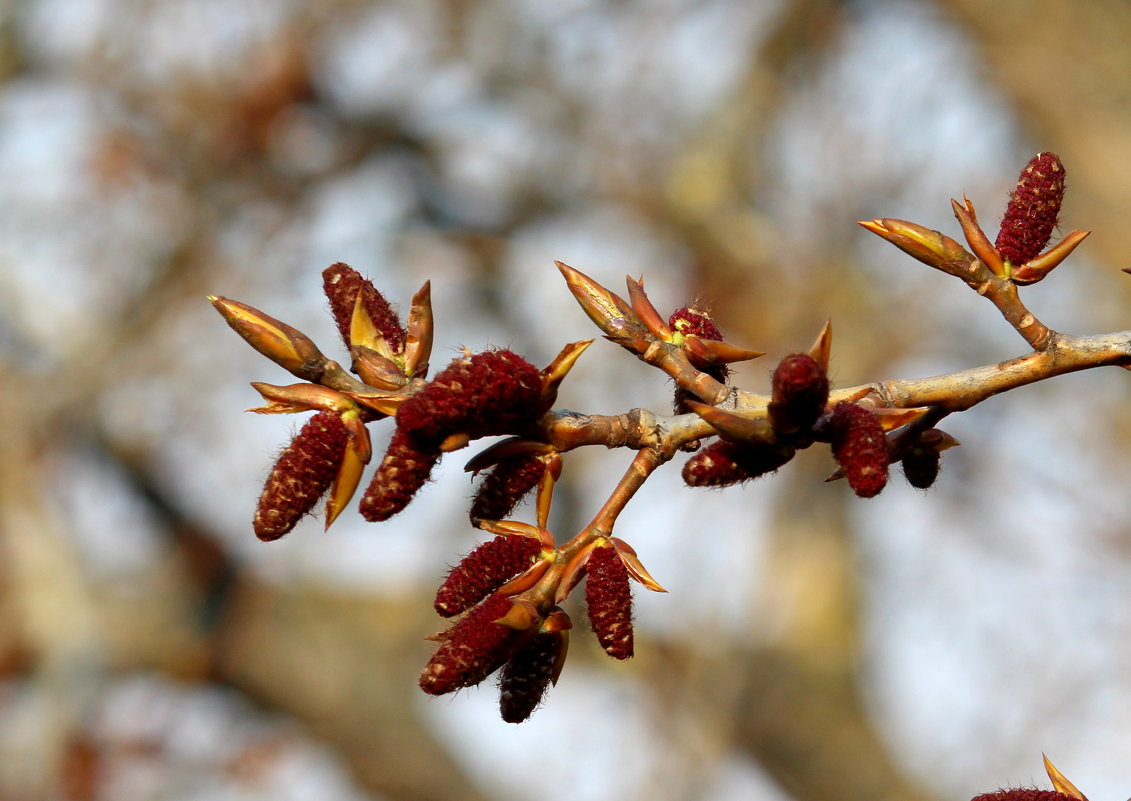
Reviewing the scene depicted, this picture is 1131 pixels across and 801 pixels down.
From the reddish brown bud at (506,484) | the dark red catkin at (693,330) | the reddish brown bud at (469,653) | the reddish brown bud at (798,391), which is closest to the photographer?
the reddish brown bud at (798,391)

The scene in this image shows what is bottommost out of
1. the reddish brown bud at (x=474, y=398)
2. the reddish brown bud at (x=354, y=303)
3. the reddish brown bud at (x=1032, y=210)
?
the reddish brown bud at (x=474, y=398)

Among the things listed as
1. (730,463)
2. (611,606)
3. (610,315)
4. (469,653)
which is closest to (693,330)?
(610,315)

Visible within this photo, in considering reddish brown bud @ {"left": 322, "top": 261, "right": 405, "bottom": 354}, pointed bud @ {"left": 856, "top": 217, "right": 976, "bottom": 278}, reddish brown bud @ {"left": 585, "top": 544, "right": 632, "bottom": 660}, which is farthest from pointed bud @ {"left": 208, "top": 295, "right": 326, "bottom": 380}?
pointed bud @ {"left": 856, "top": 217, "right": 976, "bottom": 278}

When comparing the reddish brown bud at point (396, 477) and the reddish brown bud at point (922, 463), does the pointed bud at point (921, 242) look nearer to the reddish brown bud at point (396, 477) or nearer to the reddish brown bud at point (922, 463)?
the reddish brown bud at point (922, 463)

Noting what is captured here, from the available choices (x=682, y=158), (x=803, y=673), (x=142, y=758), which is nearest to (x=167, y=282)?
(x=142, y=758)

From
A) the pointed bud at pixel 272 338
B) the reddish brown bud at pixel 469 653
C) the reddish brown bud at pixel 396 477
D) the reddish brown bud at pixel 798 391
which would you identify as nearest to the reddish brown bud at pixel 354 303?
the pointed bud at pixel 272 338

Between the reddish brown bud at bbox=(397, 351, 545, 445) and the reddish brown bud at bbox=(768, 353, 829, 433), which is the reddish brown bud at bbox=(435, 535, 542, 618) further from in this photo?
the reddish brown bud at bbox=(768, 353, 829, 433)

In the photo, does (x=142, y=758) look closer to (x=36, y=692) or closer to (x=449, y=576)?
(x=36, y=692)
